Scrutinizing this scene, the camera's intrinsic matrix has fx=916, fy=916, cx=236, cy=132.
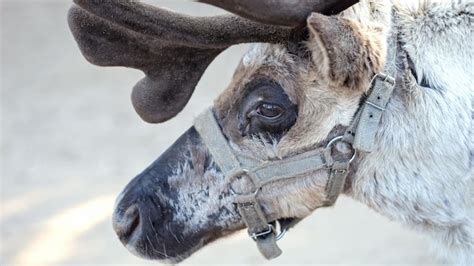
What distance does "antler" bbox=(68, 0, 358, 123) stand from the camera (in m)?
3.02

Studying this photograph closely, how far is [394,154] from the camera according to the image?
2.97 metres

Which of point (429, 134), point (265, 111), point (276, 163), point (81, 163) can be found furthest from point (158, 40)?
point (81, 163)

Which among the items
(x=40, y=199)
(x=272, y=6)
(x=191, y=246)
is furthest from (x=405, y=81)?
(x=40, y=199)

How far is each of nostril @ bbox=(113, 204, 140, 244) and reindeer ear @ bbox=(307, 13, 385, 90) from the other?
2.77 ft

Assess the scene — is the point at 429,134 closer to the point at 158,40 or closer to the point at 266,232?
the point at 266,232

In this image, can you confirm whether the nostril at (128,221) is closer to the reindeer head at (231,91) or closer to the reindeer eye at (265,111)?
the reindeer head at (231,91)

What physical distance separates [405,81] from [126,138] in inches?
161

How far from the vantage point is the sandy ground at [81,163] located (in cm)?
546

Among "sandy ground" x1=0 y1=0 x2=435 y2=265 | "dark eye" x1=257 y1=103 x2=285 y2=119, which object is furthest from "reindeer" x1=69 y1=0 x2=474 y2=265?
"sandy ground" x1=0 y1=0 x2=435 y2=265

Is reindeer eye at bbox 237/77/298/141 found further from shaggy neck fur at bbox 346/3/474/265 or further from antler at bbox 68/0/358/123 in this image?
shaggy neck fur at bbox 346/3/474/265

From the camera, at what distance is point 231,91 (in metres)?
3.17

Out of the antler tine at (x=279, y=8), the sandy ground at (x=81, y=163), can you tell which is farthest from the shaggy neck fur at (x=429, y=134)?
the sandy ground at (x=81, y=163)

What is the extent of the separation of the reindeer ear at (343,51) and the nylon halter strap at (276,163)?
0.06m

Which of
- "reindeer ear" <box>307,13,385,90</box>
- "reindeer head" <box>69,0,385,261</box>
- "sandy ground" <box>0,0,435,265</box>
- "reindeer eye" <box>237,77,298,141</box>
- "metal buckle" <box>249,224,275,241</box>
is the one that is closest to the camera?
"reindeer ear" <box>307,13,385,90</box>
